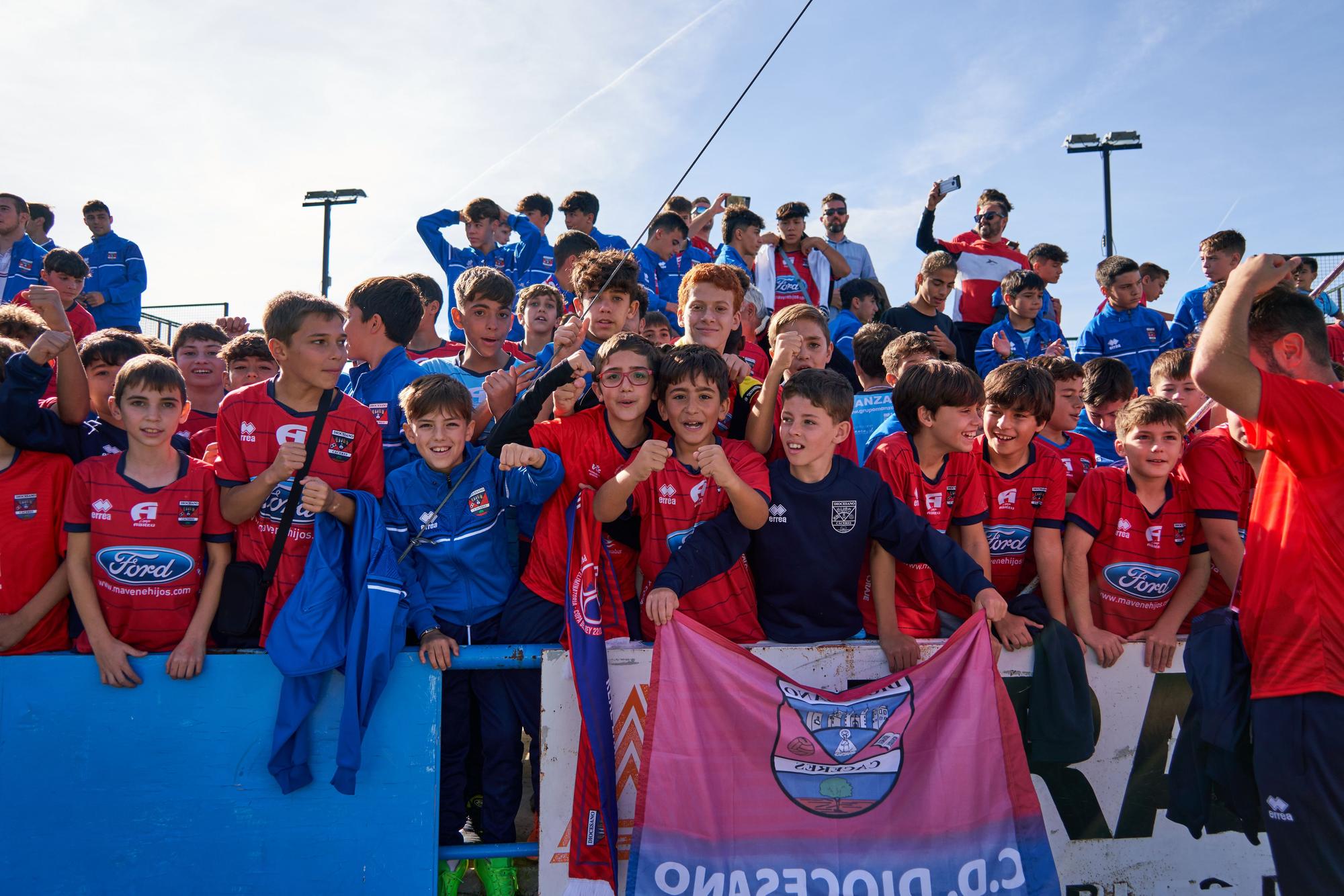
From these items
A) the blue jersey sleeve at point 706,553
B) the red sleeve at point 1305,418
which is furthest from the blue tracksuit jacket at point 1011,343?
the red sleeve at point 1305,418

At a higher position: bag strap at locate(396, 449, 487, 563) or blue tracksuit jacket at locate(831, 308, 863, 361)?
blue tracksuit jacket at locate(831, 308, 863, 361)

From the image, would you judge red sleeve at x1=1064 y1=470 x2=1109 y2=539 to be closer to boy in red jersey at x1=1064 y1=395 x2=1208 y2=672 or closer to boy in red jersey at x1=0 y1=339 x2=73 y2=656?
boy in red jersey at x1=1064 y1=395 x2=1208 y2=672

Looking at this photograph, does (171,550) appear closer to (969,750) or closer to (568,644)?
(568,644)

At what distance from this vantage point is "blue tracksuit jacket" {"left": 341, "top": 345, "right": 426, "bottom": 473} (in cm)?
432

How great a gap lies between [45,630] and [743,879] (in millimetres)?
3121

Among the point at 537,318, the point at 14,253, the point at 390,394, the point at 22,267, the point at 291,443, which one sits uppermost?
the point at 14,253

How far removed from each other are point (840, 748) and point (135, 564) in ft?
9.68

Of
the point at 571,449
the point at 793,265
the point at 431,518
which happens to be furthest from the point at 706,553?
the point at 793,265

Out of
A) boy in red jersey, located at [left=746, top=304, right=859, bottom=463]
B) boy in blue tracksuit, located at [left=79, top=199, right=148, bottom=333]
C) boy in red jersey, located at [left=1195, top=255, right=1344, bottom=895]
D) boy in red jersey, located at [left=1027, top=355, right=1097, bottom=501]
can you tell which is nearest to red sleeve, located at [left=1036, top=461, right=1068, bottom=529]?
boy in red jersey, located at [left=1027, top=355, right=1097, bottom=501]

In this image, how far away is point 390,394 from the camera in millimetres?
4488

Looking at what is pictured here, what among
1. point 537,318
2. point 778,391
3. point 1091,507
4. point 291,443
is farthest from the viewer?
point 537,318

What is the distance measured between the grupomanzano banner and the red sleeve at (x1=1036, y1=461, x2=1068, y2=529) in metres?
0.94

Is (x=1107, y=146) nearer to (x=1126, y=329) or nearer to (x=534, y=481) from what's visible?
(x=1126, y=329)

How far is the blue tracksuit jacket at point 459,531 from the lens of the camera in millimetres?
3770
